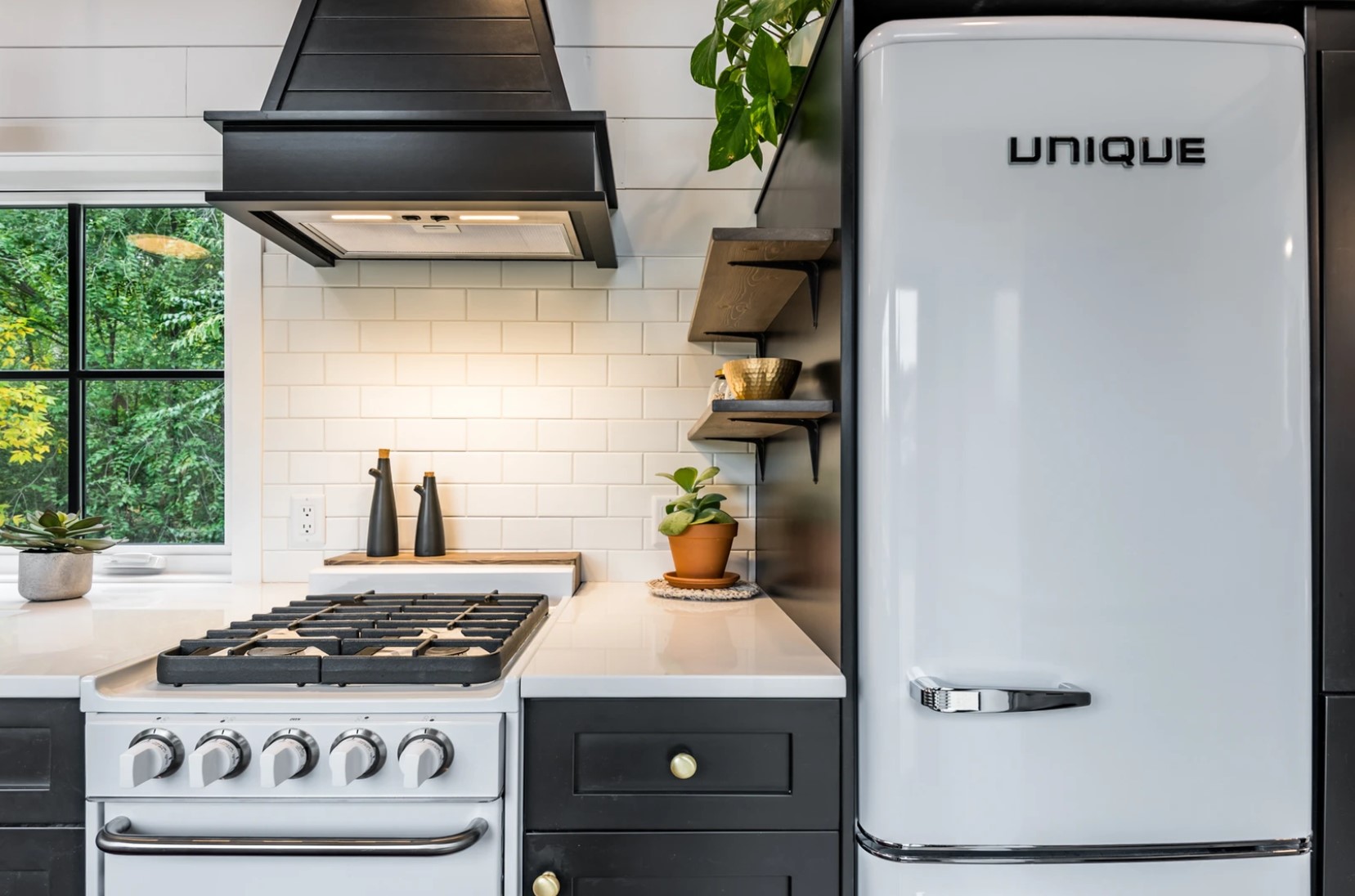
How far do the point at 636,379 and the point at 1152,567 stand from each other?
1258 millimetres

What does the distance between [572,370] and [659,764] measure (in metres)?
1.13

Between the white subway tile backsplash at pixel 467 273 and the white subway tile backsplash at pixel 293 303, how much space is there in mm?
301

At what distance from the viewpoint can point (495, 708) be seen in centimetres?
111

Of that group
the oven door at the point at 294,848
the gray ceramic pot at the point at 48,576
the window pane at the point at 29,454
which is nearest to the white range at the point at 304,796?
the oven door at the point at 294,848

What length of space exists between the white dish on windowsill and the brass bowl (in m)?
1.68

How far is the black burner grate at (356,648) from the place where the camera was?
114cm

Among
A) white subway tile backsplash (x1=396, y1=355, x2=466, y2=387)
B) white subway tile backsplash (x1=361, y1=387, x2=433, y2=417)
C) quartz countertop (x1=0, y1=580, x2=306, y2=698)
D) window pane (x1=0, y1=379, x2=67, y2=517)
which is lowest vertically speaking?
quartz countertop (x1=0, y1=580, x2=306, y2=698)

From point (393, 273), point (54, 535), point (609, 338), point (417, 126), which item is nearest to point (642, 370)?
point (609, 338)

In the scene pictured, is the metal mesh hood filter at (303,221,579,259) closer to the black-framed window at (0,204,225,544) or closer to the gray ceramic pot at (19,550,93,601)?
the black-framed window at (0,204,225,544)

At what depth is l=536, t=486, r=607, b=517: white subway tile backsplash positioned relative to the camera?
203 cm

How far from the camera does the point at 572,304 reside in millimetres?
2023

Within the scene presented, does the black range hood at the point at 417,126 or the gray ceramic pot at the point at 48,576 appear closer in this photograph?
the black range hood at the point at 417,126

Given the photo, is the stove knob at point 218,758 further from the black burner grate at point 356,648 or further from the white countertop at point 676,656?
the white countertop at point 676,656

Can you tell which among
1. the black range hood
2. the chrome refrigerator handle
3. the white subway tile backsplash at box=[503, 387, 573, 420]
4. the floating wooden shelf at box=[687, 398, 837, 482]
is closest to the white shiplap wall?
the white subway tile backsplash at box=[503, 387, 573, 420]
